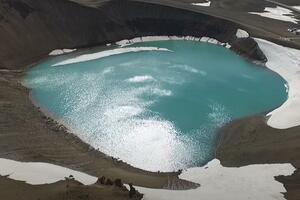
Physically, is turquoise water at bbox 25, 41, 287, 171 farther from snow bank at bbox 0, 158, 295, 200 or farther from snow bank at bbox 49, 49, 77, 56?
snow bank at bbox 0, 158, 295, 200

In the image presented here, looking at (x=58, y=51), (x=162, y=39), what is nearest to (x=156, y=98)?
(x=58, y=51)

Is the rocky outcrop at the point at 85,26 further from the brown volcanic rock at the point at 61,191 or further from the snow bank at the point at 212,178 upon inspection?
the brown volcanic rock at the point at 61,191

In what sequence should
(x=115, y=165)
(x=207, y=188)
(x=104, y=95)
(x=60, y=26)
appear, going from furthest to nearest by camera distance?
1. (x=60, y=26)
2. (x=104, y=95)
3. (x=115, y=165)
4. (x=207, y=188)

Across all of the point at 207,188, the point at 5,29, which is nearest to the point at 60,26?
the point at 5,29

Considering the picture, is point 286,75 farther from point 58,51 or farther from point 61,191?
point 61,191

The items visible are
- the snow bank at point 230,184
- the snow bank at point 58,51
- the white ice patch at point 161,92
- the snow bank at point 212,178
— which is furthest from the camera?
the snow bank at point 58,51

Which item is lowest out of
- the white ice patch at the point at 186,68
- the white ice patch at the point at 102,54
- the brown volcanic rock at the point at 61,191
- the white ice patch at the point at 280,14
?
the white ice patch at the point at 102,54

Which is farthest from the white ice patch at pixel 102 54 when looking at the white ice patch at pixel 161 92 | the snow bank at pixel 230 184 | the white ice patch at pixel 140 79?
the snow bank at pixel 230 184

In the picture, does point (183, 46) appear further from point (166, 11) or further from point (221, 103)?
point (221, 103)
